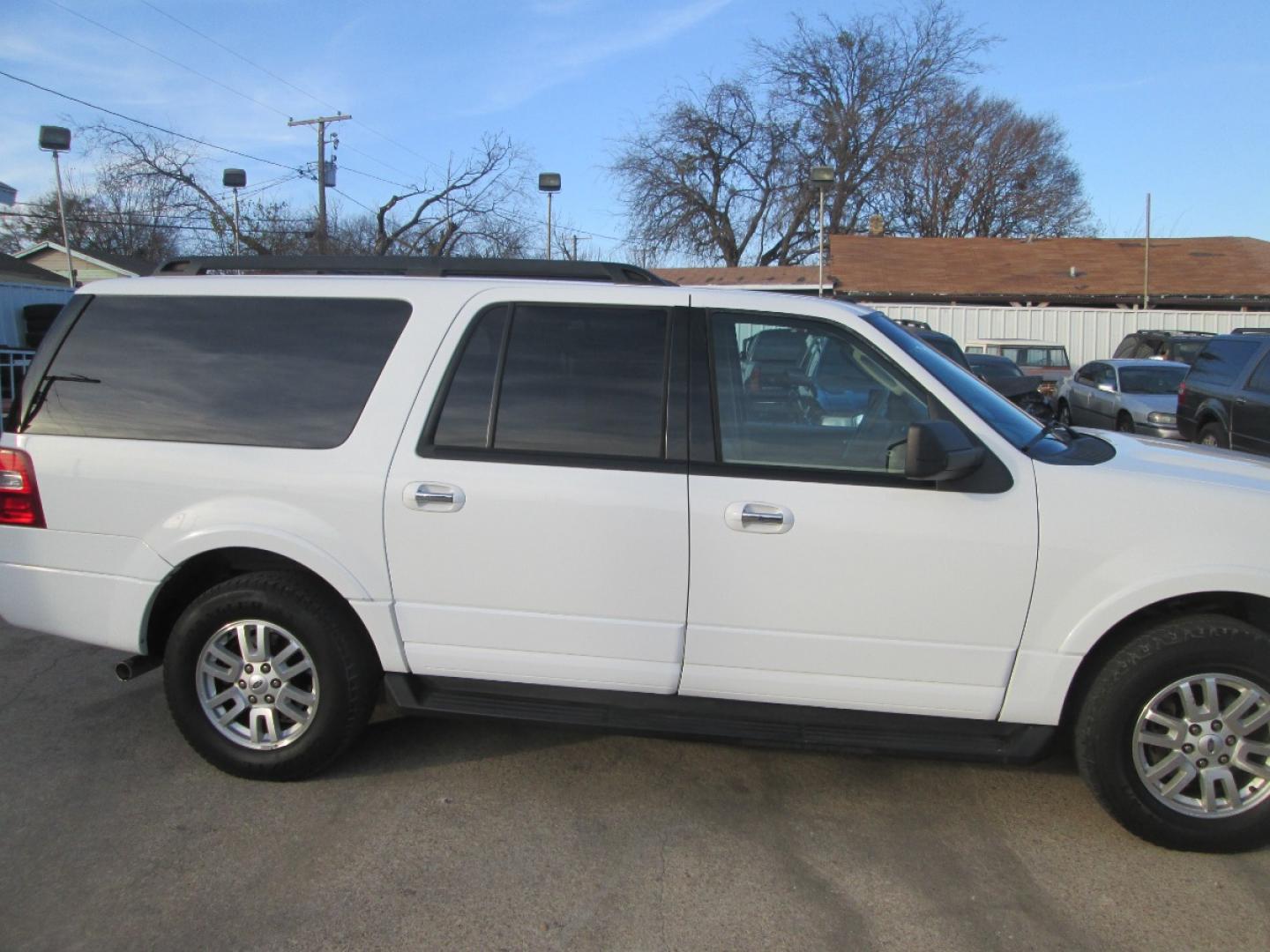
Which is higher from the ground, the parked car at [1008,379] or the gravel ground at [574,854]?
the parked car at [1008,379]

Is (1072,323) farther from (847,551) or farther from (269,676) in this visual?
(269,676)

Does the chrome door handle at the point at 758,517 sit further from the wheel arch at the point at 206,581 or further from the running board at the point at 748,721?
the wheel arch at the point at 206,581

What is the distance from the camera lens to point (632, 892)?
3115 millimetres

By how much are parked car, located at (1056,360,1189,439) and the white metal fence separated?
9.89 m

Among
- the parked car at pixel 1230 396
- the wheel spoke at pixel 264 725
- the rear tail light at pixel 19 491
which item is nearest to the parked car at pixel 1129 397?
the parked car at pixel 1230 396

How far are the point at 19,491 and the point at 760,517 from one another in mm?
3009

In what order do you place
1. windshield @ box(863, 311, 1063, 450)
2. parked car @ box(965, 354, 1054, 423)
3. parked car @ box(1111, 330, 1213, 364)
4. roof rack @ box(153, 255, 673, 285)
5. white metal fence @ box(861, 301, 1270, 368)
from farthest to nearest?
white metal fence @ box(861, 301, 1270, 368) < parked car @ box(1111, 330, 1213, 364) < parked car @ box(965, 354, 1054, 423) < roof rack @ box(153, 255, 673, 285) < windshield @ box(863, 311, 1063, 450)

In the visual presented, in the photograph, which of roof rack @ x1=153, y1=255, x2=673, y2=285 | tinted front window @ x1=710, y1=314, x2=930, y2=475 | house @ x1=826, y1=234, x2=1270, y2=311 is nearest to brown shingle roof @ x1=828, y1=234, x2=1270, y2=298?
house @ x1=826, y1=234, x2=1270, y2=311

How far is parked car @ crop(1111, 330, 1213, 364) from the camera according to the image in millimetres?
19578

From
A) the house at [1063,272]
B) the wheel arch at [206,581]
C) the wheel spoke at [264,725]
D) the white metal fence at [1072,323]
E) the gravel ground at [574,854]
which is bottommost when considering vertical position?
the gravel ground at [574,854]

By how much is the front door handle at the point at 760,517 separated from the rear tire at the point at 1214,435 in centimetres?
833

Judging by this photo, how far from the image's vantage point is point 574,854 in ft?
11.0

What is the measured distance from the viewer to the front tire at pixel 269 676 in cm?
372

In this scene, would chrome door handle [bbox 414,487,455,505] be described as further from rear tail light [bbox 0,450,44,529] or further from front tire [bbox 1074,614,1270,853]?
front tire [bbox 1074,614,1270,853]
